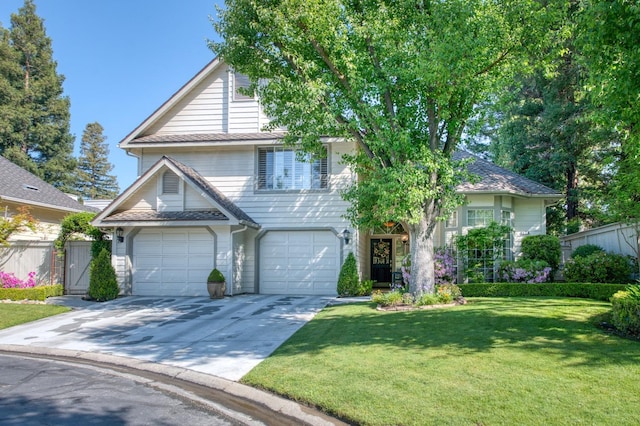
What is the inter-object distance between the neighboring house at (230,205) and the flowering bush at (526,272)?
2414mm

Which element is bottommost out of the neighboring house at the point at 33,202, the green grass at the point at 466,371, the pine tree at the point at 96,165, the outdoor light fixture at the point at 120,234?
the green grass at the point at 466,371

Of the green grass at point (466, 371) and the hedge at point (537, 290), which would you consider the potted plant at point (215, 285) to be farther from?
the hedge at point (537, 290)

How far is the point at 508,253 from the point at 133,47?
18.0 m

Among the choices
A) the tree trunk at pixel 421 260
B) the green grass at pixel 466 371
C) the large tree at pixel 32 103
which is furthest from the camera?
the large tree at pixel 32 103

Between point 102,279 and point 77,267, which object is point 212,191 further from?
point 77,267

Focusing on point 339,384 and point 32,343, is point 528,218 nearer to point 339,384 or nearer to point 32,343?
point 339,384

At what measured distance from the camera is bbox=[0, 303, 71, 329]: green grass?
37.9 ft

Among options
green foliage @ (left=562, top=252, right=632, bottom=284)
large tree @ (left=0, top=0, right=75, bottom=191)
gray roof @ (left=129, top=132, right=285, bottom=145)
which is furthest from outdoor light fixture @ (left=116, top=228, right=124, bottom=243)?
large tree @ (left=0, top=0, right=75, bottom=191)

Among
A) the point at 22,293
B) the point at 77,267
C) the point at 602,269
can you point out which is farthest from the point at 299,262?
the point at 602,269

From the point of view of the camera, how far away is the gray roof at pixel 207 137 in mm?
17062

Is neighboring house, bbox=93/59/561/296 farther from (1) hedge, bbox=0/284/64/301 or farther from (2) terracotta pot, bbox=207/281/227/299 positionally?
(1) hedge, bbox=0/284/64/301

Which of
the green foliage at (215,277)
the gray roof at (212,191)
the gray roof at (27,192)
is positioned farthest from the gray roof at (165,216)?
the gray roof at (27,192)

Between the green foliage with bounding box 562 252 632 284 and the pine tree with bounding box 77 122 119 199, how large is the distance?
50.5 m

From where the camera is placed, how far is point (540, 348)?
6.73 m
